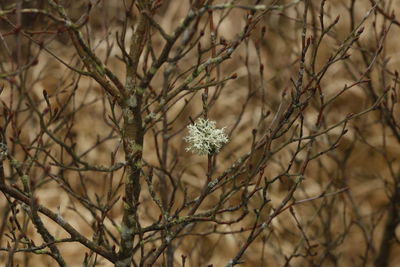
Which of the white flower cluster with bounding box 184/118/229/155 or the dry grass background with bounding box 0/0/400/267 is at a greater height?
the dry grass background with bounding box 0/0/400/267

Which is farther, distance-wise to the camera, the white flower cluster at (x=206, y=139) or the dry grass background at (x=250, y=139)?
the dry grass background at (x=250, y=139)

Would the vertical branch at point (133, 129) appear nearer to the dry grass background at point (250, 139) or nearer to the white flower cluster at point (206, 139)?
the white flower cluster at point (206, 139)

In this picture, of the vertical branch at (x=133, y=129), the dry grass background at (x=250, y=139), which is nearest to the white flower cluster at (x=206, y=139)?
the vertical branch at (x=133, y=129)

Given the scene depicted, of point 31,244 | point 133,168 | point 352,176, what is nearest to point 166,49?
point 133,168

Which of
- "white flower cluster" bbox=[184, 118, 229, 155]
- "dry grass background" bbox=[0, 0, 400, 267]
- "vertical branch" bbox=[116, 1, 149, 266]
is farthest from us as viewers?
"dry grass background" bbox=[0, 0, 400, 267]

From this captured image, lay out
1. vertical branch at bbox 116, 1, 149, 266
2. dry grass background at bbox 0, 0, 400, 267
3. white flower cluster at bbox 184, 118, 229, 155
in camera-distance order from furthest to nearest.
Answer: dry grass background at bbox 0, 0, 400, 267
white flower cluster at bbox 184, 118, 229, 155
vertical branch at bbox 116, 1, 149, 266

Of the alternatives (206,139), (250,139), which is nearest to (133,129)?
(206,139)

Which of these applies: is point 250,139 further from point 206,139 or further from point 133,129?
point 133,129

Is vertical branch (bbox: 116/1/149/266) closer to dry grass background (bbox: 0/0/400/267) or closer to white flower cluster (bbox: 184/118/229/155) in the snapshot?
white flower cluster (bbox: 184/118/229/155)

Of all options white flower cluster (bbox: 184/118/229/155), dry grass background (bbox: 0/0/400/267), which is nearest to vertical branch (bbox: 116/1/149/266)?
white flower cluster (bbox: 184/118/229/155)

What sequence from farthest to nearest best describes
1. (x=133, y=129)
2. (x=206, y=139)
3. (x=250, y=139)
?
(x=250, y=139), (x=206, y=139), (x=133, y=129)

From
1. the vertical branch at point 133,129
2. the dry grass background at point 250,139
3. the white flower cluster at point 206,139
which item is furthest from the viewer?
the dry grass background at point 250,139

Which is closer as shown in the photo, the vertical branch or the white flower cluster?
the vertical branch

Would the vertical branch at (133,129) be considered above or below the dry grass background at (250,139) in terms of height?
below
